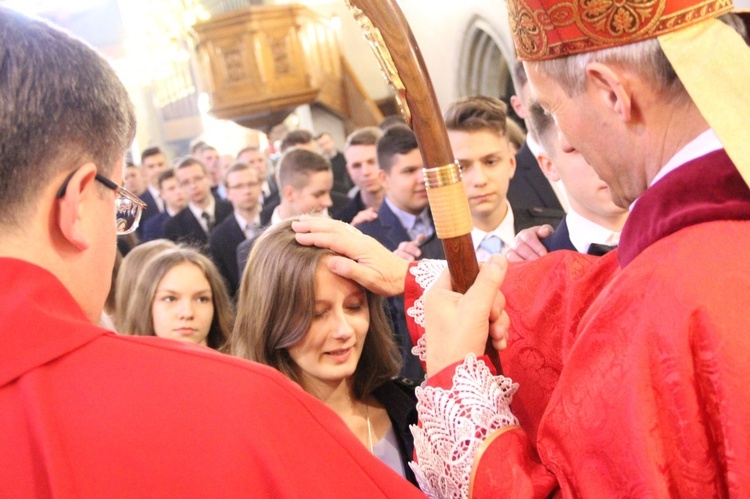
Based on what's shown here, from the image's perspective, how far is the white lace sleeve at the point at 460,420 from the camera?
1.58 meters

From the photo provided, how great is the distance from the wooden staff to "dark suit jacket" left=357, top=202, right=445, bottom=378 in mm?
1714

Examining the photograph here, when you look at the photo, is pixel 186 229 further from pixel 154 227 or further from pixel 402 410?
pixel 402 410

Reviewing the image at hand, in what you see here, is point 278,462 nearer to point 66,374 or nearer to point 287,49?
point 66,374

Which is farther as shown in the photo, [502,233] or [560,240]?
[502,233]

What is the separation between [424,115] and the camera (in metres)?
1.70

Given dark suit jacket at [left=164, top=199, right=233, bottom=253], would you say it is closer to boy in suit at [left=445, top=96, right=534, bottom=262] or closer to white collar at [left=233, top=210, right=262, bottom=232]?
white collar at [left=233, top=210, right=262, bottom=232]

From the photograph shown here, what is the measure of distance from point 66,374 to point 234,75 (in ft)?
37.9

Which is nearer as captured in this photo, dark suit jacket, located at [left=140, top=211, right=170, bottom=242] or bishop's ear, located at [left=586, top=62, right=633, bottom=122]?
bishop's ear, located at [left=586, top=62, right=633, bottom=122]

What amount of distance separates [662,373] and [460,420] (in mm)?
404

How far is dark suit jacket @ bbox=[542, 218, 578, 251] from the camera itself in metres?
3.03

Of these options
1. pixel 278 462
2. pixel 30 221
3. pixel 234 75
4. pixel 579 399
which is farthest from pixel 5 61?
pixel 234 75

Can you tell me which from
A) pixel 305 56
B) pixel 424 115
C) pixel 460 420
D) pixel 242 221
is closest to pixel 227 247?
pixel 242 221

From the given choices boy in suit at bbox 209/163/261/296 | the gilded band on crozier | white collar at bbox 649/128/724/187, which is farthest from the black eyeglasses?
boy in suit at bbox 209/163/261/296

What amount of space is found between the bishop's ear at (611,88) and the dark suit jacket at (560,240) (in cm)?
151
